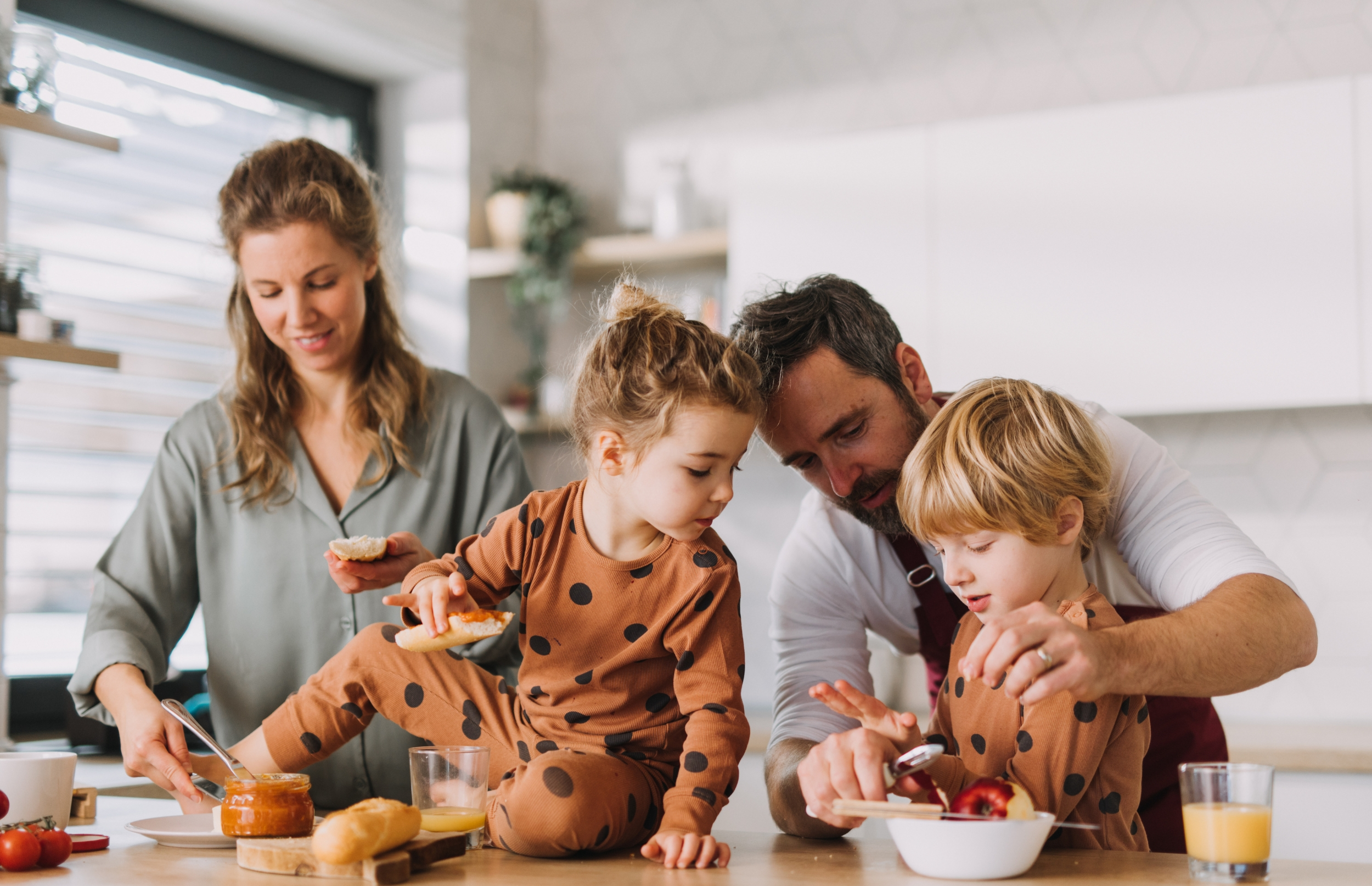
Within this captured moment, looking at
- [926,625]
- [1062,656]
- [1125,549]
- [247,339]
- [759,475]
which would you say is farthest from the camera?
[759,475]

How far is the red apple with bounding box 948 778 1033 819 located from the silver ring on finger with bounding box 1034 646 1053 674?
111 millimetres

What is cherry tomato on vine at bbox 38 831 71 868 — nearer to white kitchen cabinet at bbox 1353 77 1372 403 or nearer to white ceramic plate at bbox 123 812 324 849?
white ceramic plate at bbox 123 812 324 849

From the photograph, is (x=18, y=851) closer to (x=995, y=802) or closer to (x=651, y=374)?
(x=651, y=374)

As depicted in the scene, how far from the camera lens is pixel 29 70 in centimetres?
218

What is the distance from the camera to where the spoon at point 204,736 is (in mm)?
1389

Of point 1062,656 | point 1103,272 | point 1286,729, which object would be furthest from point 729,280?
point 1062,656

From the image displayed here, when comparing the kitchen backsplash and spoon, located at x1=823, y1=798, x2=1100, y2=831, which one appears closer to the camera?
spoon, located at x1=823, y1=798, x2=1100, y2=831

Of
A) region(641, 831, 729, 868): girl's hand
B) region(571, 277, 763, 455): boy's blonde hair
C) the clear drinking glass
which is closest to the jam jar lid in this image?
the clear drinking glass

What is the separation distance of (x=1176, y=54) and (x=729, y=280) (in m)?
1.28

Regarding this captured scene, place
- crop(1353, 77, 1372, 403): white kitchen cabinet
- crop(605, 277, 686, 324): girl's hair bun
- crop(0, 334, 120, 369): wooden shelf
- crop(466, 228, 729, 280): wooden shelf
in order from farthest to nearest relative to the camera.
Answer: crop(466, 228, 729, 280): wooden shelf, crop(1353, 77, 1372, 403): white kitchen cabinet, crop(0, 334, 120, 369): wooden shelf, crop(605, 277, 686, 324): girl's hair bun

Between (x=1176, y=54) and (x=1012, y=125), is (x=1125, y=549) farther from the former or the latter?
(x=1176, y=54)

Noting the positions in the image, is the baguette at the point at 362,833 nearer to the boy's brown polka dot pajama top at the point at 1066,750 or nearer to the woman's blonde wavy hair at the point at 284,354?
the boy's brown polka dot pajama top at the point at 1066,750

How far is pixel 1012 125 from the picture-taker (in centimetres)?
301

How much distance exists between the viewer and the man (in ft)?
3.98
